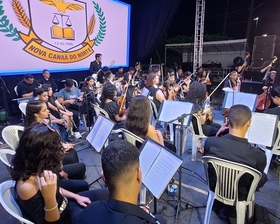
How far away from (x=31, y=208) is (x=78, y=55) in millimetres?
6163

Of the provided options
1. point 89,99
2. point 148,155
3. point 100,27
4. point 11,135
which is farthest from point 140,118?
point 100,27

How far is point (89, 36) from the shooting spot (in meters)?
6.97

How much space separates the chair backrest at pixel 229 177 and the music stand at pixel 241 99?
90.2 inches

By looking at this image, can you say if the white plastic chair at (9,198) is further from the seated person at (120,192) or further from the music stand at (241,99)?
the music stand at (241,99)

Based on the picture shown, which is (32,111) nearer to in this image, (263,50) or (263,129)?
(263,129)

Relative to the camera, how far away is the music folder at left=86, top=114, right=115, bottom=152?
2217 millimetres

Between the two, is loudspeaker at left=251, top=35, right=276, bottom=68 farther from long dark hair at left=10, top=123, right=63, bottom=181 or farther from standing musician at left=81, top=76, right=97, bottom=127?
long dark hair at left=10, top=123, right=63, bottom=181

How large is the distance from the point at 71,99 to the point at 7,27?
2.52 m

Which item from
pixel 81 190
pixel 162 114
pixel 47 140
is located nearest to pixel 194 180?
pixel 162 114

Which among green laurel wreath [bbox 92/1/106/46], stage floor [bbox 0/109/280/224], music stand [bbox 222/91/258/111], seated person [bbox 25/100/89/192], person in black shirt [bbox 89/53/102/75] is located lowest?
stage floor [bbox 0/109/280/224]

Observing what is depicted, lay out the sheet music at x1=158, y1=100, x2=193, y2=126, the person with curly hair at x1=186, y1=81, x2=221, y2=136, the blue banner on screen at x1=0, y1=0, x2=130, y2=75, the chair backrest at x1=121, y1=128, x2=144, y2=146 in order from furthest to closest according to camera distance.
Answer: the blue banner on screen at x1=0, y1=0, x2=130, y2=75
the person with curly hair at x1=186, y1=81, x2=221, y2=136
the sheet music at x1=158, y1=100, x2=193, y2=126
the chair backrest at x1=121, y1=128, x2=144, y2=146

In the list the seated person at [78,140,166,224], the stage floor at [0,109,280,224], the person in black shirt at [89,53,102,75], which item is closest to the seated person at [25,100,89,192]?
the stage floor at [0,109,280,224]

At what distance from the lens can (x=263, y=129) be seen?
7.86ft

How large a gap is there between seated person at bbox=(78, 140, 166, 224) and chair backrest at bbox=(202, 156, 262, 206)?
33.2 inches
